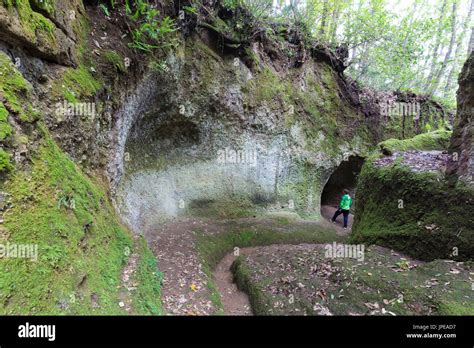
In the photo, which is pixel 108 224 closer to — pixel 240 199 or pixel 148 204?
pixel 148 204

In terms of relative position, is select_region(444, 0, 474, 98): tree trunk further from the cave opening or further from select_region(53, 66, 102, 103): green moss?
select_region(53, 66, 102, 103): green moss

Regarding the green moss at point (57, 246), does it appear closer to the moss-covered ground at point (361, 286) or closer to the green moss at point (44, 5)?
the green moss at point (44, 5)

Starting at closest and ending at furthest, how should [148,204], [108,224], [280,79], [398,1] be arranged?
1. [108,224]
2. [148,204]
3. [280,79]
4. [398,1]

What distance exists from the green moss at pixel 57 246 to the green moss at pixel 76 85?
136 centimetres

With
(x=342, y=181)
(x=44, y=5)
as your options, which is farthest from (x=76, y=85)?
(x=342, y=181)

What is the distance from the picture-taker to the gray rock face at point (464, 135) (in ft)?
22.0

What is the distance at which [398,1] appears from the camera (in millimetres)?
23375

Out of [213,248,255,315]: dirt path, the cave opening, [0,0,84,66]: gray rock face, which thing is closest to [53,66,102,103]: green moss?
[0,0,84,66]: gray rock face

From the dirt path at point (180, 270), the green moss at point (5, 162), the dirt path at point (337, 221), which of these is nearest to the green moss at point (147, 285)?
the dirt path at point (180, 270)

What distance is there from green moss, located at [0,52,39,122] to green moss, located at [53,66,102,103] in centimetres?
99

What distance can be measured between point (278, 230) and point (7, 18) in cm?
1119

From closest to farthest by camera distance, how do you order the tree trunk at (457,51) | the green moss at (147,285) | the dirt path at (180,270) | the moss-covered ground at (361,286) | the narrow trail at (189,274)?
the green moss at (147,285) → the moss-covered ground at (361,286) → the dirt path at (180,270) → the narrow trail at (189,274) → the tree trunk at (457,51)

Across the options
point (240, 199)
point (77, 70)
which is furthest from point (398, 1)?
point (77, 70)

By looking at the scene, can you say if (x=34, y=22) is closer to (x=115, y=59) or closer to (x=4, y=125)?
(x=115, y=59)
